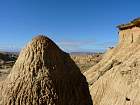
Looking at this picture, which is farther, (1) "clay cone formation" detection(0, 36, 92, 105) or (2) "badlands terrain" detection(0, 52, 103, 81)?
(2) "badlands terrain" detection(0, 52, 103, 81)

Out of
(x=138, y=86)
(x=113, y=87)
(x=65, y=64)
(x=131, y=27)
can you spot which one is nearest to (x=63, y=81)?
(x=65, y=64)

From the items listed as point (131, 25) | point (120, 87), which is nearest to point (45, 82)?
point (120, 87)

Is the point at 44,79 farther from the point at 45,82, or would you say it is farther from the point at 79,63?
the point at 79,63

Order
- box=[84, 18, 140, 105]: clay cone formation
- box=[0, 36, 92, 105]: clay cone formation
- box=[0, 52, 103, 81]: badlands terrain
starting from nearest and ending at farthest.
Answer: box=[0, 36, 92, 105]: clay cone formation < box=[84, 18, 140, 105]: clay cone formation < box=[0, 52, 103, 81]: badlands terrain

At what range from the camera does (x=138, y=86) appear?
847 inches

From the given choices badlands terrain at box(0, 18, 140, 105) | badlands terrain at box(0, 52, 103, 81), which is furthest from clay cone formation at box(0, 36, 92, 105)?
badlands terrain at box(0, 52, 103, 81)

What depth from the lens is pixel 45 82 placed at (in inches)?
340

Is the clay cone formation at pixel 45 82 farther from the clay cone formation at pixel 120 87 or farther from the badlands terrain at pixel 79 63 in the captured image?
the badlands terrain at pixel 79 63

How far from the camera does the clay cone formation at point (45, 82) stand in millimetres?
8602

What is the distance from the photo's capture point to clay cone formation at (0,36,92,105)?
8.60 m

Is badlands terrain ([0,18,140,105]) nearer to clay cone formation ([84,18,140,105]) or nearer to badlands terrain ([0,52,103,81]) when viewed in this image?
clay cone formation ([84,18,140,105])

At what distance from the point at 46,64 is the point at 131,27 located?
28.7 m

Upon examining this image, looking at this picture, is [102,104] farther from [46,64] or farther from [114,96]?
Answer: [46,64]

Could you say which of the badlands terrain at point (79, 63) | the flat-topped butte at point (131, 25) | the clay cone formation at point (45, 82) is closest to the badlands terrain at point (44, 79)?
the clay cone formation at point (45, 82)
